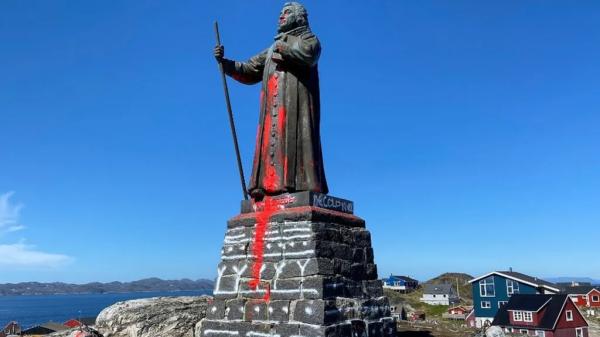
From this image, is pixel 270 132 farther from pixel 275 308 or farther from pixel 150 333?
pixel 150 333

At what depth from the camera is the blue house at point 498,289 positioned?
168 feet

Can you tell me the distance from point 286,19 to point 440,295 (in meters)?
86.0

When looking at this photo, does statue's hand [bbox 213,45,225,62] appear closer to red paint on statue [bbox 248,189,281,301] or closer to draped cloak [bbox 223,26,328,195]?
draped cloak [bbox 223,26,328,195]

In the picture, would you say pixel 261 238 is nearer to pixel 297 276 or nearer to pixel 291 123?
pixel 297 276

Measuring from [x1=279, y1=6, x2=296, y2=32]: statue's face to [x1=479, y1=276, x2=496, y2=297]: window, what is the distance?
51259mm

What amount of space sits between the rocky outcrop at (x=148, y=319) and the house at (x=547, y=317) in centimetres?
3899

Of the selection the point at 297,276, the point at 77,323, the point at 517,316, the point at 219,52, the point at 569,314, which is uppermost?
the point at 219,52

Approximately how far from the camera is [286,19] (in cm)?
832

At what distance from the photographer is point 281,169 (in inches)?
302

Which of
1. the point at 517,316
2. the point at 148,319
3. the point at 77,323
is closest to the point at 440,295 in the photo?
the point at 517,316

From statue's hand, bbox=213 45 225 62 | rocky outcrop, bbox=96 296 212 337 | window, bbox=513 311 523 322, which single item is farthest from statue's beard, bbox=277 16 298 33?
window, bbox=513 311 523 322

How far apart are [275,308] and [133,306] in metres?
3.85

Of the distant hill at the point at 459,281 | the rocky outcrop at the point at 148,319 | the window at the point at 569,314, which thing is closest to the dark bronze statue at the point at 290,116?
the rocky outcrop at the point at 148,319

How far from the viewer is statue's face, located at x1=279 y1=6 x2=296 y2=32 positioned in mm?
8295
